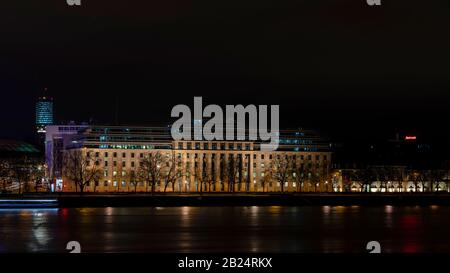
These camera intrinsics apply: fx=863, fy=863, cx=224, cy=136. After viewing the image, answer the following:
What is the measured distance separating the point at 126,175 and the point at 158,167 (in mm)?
4977

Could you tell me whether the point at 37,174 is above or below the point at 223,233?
above

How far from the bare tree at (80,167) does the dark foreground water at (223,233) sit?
167ft

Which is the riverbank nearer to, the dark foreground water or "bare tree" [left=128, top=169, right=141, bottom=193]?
the dark foreground water

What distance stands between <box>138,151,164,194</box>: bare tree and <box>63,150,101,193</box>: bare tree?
232 inches

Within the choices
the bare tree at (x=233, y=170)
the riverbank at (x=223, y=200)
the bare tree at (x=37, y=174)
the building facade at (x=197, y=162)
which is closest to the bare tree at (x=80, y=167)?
the building facade at (x=197, y=162)

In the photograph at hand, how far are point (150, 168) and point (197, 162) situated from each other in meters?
14.0

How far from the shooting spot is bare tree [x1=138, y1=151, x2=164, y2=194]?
374ft

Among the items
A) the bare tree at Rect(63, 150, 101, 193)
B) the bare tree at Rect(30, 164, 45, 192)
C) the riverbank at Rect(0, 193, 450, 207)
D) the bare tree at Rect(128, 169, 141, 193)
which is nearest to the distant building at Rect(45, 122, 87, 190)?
the bare tree at Rect(30, 164, 45, 192)

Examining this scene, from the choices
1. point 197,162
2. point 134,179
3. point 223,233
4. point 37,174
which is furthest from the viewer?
point 37,174

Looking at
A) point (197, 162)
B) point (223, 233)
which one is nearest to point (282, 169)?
point (197, 162)

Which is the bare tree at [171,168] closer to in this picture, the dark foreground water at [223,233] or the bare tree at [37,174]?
the bare tree at [37,174]

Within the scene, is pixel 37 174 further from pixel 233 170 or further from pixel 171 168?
pixel 233 170

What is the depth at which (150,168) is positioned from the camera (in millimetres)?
113125
